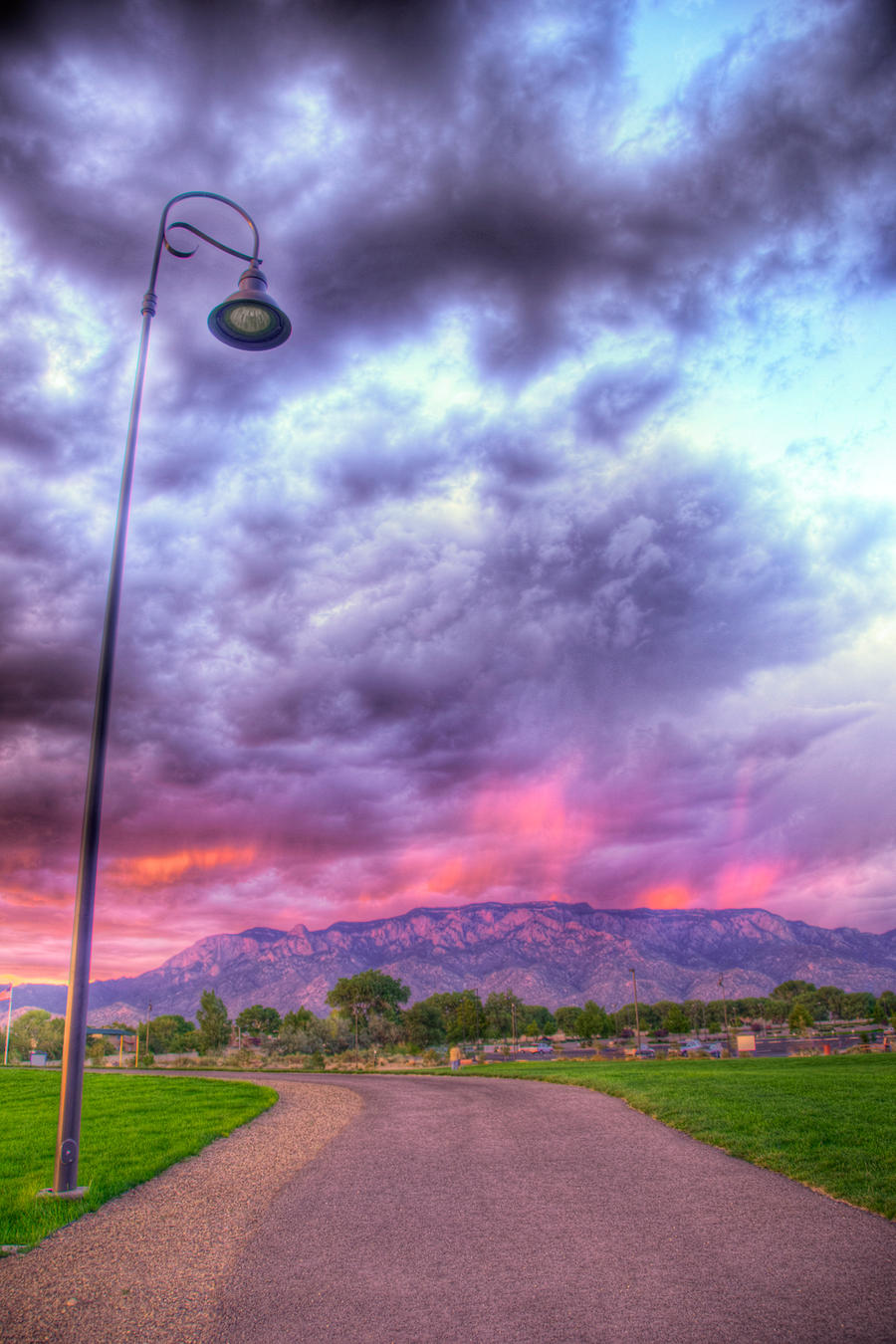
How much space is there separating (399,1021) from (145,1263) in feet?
379

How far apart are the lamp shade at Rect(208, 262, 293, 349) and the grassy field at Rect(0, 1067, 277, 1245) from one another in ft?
36.1

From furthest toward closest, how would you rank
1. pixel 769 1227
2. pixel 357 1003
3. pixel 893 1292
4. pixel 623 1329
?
pixel 357 1003, pixel 769 1227, pixel 893 1292, pixel 623 1329

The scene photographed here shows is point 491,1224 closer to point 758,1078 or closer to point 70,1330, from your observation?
point 70,1330

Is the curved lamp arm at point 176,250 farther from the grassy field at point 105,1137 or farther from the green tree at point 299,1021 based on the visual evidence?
the green tree at point 299,1021

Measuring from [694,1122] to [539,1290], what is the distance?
9645 mm

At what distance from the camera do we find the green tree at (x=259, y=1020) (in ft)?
409

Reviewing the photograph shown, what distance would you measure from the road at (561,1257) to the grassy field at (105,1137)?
7.32 ft

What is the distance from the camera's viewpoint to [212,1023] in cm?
9756

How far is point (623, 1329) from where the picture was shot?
4.70 meters

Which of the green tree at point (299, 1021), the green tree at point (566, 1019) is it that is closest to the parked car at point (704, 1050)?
the green tree at point (299, 1021)

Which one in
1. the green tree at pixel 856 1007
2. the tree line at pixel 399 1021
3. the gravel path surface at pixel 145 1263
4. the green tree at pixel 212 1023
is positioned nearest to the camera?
the gravel path surface at pixel 145 1263

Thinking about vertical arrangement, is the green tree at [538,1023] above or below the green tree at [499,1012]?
below

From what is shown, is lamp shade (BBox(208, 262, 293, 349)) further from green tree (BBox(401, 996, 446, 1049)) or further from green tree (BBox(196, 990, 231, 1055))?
green tree (BBox(401, 996, 446, 1049))

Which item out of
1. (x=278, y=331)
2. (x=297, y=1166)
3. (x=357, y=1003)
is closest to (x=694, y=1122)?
(x=297, y=1166)
